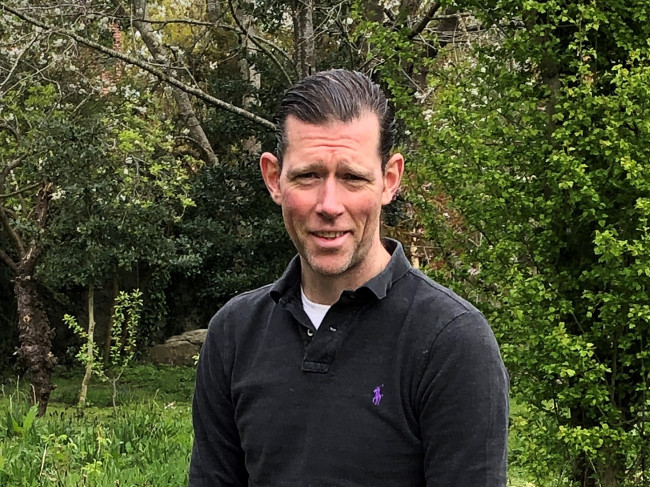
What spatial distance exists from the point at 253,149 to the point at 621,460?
9.62m

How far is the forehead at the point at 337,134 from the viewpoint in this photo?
1651 mm

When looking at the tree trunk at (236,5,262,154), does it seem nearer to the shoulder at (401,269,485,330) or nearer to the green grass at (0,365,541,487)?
the green grass at (0,365,541,487)

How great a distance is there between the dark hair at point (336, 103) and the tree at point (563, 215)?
3.24m

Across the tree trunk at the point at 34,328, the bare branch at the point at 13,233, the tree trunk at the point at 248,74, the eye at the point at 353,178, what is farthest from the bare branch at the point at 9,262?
the eye at the point at 353,178

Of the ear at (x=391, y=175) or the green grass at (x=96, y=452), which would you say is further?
the green grass at (x=96, y=452)

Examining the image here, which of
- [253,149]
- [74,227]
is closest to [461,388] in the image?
[74,227]

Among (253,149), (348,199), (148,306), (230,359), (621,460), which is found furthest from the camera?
(148,306)

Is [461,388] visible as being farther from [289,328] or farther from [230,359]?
[230,359]

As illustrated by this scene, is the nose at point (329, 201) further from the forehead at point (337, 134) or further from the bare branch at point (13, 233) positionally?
the bare branch at point (13, 233)

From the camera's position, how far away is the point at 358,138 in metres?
1.67

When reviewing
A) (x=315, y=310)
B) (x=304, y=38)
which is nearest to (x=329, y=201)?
(x=315, y=310)

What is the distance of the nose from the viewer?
165 cm

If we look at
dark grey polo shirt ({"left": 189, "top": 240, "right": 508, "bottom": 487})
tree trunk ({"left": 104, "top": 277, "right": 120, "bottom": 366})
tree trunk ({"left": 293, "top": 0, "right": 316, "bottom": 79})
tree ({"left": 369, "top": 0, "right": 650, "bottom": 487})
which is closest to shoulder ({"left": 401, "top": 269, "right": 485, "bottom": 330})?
dark grey polo shirt ({"left": 189, "top": 240, "right": 508, "bottom": 487})

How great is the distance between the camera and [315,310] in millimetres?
1746
